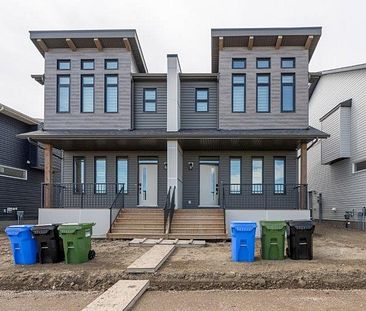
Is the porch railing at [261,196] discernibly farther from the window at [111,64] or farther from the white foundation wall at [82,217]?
the window at [111,64]

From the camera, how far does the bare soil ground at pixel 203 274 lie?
24.5 ft

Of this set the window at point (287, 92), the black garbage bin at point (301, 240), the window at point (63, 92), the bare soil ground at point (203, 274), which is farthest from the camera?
the window at point (63, 92)

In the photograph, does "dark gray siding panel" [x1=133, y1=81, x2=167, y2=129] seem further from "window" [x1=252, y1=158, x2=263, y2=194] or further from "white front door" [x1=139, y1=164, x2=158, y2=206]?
"window" [x1=252, y1=158, x2=263, y2=194]

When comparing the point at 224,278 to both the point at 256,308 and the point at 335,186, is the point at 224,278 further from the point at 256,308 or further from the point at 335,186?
the point at 335,186

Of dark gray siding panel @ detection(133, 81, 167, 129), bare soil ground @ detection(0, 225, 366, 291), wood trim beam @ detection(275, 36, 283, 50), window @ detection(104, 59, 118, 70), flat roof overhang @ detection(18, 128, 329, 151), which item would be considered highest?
wood trim beam @ detection(275, 36, 283, 50)

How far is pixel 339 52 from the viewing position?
26.8 m

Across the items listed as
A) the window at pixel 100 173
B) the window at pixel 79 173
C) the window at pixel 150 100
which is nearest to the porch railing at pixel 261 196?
the window at pixel 150 100

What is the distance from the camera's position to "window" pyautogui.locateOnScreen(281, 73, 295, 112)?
1666 centimetres

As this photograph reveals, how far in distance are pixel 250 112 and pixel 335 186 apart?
7.52 meters

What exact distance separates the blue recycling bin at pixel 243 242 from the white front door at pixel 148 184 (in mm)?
8092

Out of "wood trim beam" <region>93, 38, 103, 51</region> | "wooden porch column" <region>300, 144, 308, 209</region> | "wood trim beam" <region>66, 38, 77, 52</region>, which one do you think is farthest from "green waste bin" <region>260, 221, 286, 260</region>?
"wood trim beam" <region>66, 38, 77, 52</region>

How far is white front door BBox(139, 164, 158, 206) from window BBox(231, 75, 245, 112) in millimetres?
4188

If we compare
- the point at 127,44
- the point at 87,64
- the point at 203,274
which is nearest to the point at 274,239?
the point at 203,274

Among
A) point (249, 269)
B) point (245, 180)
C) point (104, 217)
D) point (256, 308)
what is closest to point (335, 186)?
point (245, 180)
